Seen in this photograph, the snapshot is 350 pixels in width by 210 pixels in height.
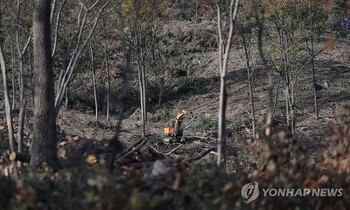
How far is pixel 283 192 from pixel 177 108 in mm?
22651

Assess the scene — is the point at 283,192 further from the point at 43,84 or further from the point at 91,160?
the point at 43,84

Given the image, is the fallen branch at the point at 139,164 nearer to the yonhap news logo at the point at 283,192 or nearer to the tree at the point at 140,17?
the yonhap news logo at the point at 283,192

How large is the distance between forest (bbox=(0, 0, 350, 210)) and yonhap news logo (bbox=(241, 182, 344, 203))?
11mm

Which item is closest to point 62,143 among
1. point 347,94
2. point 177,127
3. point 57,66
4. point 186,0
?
point 177,127

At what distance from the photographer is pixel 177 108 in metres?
28.0

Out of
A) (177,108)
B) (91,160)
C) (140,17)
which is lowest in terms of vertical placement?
(177,108)

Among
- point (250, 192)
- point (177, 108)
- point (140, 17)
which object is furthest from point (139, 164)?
point (177, 108)

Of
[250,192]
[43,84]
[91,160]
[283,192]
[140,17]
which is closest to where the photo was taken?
[283,192]

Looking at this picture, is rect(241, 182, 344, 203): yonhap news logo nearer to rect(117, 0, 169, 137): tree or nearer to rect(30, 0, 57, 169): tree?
rect(30, 0, 57, 169): tree

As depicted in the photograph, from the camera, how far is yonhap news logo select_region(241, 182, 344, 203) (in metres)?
5.36

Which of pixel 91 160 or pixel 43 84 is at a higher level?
pixel 43 84

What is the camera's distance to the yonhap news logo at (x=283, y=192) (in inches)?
211

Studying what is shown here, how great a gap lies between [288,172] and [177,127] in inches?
600

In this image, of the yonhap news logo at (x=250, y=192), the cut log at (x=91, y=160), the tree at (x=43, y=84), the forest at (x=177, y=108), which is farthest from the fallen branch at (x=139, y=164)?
the yonhap news logo at (x=250, y=192)
